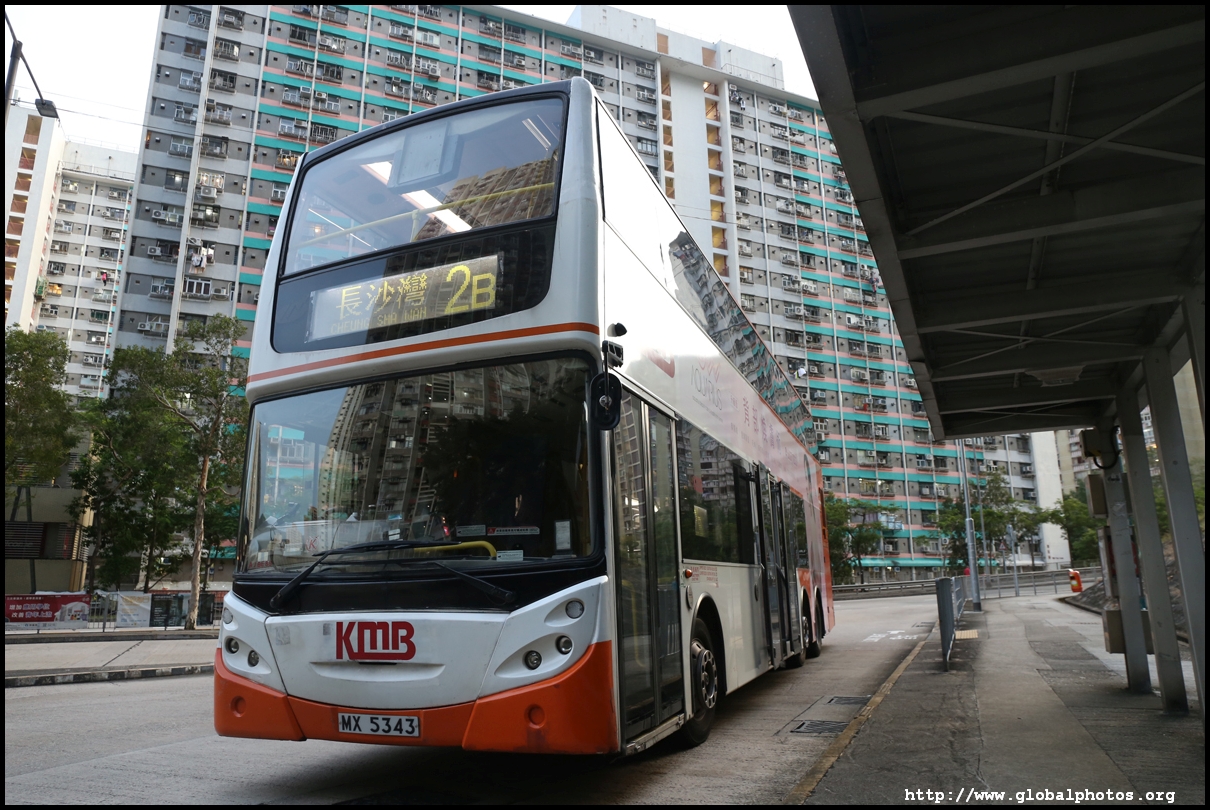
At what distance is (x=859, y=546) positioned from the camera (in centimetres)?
5481

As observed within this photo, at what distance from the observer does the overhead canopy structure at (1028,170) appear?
4.29 metres

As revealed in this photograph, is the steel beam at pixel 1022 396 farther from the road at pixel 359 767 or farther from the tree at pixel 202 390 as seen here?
the tree at pixel 202 390

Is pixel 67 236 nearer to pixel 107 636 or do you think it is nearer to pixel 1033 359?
pixel 107 636

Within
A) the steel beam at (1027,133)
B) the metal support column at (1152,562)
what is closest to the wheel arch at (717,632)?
the steel beam at (1027,133)

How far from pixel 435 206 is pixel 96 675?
39.3ft

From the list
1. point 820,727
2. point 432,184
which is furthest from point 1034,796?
point 432,184

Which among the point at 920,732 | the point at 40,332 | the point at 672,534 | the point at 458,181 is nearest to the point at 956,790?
the point at 920,732

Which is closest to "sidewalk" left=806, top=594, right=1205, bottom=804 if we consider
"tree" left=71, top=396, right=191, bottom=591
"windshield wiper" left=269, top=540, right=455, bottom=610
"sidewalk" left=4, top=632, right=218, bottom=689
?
"windshield wiper" left=269, top=540, right=455, bottom=610

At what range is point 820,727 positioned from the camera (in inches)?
299

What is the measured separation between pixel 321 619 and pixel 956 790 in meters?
3.95

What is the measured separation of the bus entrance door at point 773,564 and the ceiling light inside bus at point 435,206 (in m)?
5.23

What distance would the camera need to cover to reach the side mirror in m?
4.91

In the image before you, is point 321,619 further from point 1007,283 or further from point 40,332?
point 40,332

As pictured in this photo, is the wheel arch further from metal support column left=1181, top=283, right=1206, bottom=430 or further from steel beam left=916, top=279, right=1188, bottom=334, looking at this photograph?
metal support column left=1181, top=283, right=1206, bottom=430
